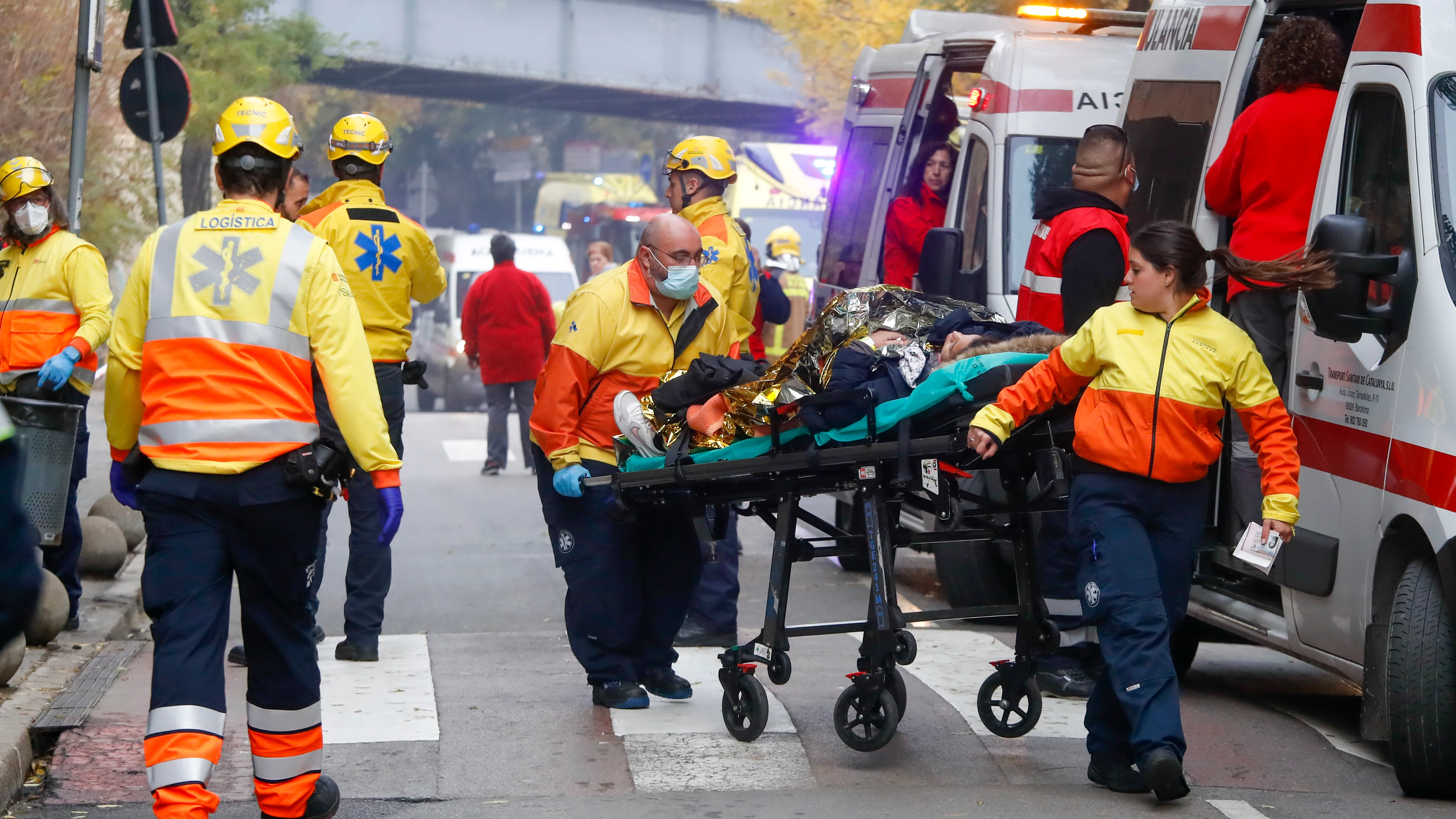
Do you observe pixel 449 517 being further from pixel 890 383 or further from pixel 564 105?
pixel 564 105

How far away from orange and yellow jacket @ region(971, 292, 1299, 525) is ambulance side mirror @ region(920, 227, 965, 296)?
3.32 meters

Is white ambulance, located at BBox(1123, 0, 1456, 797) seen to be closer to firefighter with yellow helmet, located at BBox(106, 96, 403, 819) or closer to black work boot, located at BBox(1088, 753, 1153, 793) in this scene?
black work boot, located at BBox(1088, 753, 1153, 793)

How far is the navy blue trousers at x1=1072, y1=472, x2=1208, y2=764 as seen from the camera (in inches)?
192

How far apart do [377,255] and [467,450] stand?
10313mm

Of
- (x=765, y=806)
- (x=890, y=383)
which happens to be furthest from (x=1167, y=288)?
(x=765, y=806)

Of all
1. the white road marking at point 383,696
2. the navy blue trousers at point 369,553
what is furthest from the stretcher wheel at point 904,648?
the navy blue trousers at point 369,553

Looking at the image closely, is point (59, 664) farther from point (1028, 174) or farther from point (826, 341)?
point (1028, 174)

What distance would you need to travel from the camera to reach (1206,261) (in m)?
5.15

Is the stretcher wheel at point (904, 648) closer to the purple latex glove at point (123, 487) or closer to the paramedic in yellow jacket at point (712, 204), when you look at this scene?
the purple latex glove at point (123, 487)

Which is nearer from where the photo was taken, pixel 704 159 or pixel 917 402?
pixel 917 402

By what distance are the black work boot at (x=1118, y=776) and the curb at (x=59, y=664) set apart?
3121 mm

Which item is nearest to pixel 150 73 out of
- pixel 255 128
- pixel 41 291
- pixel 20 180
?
pixel 20 180

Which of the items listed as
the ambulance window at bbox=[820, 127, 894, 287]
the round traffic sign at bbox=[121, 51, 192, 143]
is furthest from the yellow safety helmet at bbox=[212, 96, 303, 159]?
A: the ambulance window at bbox=[820, 127, 894, 287]

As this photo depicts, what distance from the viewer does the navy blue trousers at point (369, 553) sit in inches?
277
